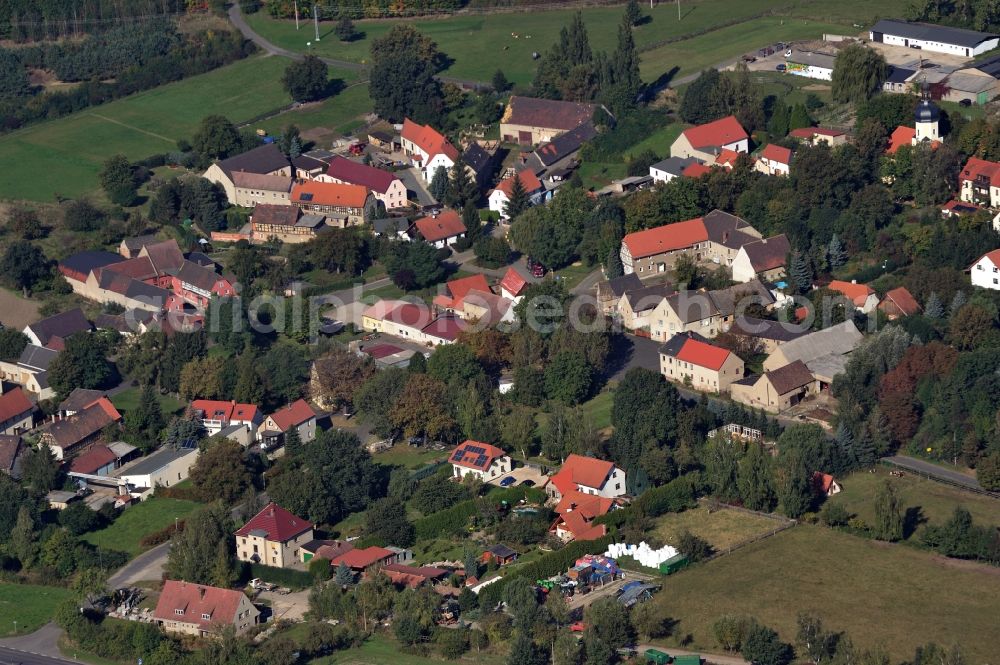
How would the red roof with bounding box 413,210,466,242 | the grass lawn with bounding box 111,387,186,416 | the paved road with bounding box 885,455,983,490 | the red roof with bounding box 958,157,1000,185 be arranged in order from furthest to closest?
1. the red roof with bounding box 413,210,466,242
2. the red roof with bounding box 958,157,1000,185
3. the grass lawn with bounding box 111,387,186,416
4. the paved road with bounding box 885,455,983,490

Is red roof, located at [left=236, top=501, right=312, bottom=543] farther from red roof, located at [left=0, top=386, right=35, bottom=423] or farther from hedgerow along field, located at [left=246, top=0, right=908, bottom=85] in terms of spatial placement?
hedgerow along field, located at [left=246, top=0, right=908, bottom=85]

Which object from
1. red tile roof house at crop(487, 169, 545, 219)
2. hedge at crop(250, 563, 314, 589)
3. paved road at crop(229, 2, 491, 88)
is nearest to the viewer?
hedge at crop(250, 563, 314, 589)

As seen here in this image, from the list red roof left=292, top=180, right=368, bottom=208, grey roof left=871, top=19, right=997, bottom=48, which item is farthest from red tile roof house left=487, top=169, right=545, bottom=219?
grey roof left=871, top=19, right=997, bottom=48

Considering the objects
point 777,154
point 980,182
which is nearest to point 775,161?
point 777,154

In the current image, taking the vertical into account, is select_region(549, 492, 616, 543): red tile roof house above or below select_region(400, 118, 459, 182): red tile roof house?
below

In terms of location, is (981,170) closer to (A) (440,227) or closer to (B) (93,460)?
(A) (440,227)

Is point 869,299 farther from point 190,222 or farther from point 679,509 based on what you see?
point 190,222

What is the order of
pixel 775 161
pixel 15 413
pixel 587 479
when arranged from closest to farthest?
pixel 587 479 → pixel 15 413 → pixel 775 161

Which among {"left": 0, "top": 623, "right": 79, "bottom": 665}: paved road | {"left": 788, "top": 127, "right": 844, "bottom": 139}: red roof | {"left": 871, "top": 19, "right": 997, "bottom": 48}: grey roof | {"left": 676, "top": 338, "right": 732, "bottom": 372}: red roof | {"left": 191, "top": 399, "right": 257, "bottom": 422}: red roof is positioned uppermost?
{"left": 871, "top": 19, "right": 997, "bottom": 48}: grey roof
